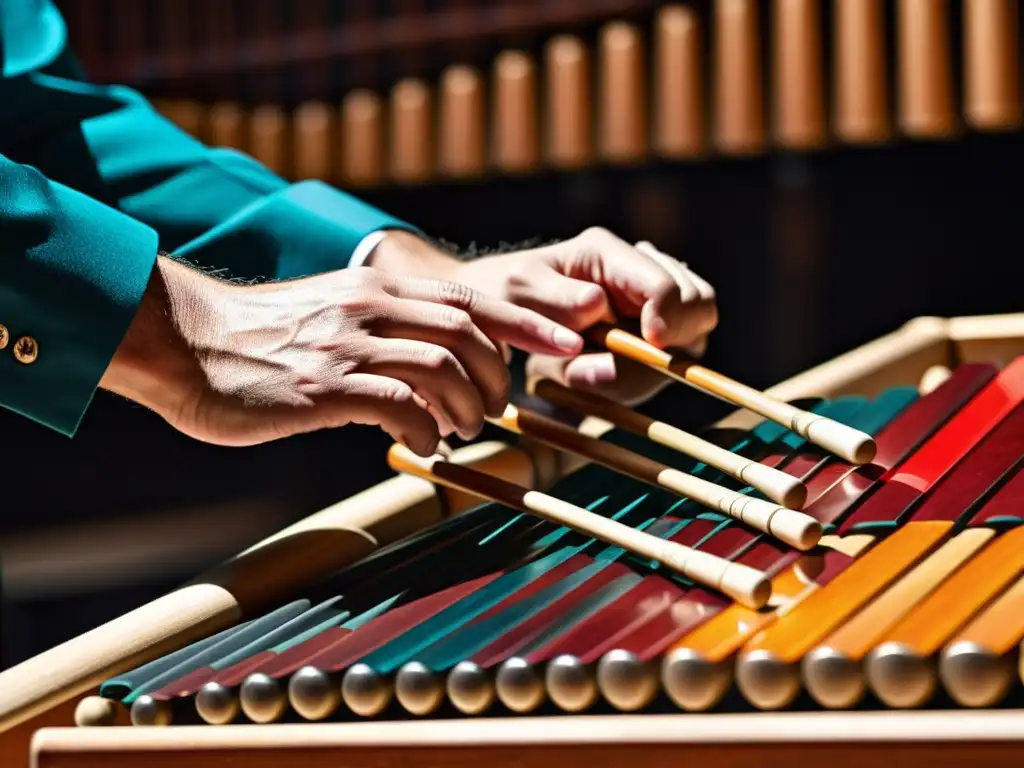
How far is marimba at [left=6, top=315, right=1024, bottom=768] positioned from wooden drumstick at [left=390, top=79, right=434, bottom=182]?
1.31m

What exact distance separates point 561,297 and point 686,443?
0.44 feet

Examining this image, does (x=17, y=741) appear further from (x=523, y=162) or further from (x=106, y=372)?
(x=523, y=162)

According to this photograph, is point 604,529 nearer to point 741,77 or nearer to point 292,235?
point 292,235

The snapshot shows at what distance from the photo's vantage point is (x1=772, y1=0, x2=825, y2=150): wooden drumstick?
1647 millimetres

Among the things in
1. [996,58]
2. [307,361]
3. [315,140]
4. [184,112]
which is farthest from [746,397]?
[184,112]

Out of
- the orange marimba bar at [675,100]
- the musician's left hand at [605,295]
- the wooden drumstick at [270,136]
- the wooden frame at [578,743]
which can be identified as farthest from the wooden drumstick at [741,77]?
the wooden frame at [578,743]

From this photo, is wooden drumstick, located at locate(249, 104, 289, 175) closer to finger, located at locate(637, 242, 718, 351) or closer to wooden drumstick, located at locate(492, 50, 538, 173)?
wooden drumstick, located at locate(492, 50, 538, 173)

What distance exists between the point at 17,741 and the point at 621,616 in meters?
0.26

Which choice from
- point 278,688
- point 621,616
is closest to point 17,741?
point 278,688

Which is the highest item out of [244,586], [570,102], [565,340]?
[570,102]

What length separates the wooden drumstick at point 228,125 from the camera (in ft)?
6.89

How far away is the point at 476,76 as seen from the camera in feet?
6.38

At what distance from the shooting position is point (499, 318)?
0.71m

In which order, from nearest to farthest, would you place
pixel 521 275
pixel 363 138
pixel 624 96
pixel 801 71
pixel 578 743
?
pixel 578 743, pixel 521 275, pixel 801 71, pixel 624 96, pixel 363 138
